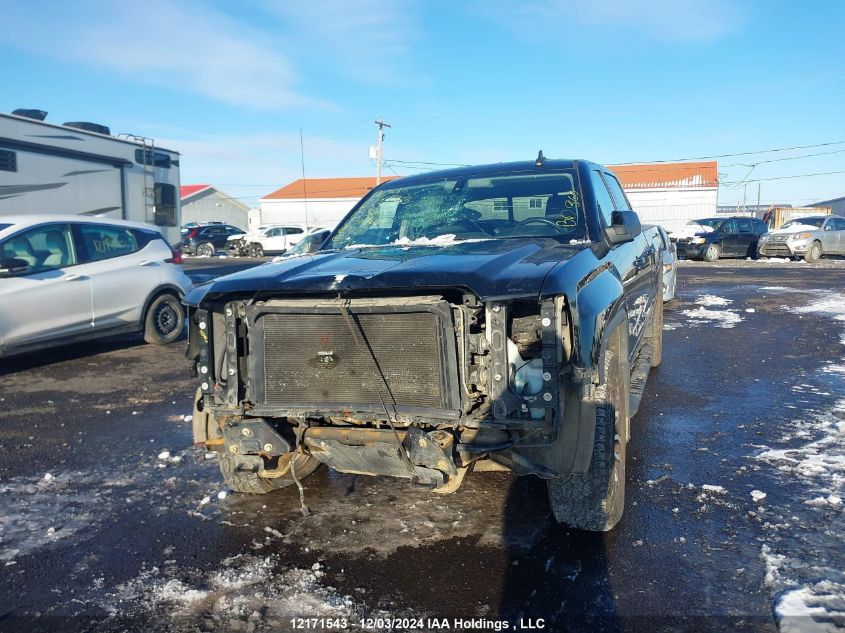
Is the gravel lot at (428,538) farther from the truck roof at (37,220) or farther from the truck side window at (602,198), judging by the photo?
the truck roof at (37,220)

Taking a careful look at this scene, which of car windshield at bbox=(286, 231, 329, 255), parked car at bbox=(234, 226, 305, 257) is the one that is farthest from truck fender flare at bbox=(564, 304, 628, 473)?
parked car at bbox=(234, 226, 305, 257)

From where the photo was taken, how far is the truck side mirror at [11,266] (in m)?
6.96

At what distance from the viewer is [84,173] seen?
38.8ft

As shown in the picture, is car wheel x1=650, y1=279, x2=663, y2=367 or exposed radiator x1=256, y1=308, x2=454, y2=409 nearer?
exposed radiator x1=256, y1=308, x2=454, y2=409

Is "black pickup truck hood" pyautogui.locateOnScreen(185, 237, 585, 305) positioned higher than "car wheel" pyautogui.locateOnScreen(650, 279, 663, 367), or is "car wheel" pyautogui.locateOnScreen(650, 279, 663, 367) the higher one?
"black pickup truck hood" pyautogui.locateOnScreen(185, 237, 585, 305)

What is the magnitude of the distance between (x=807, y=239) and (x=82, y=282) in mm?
21411

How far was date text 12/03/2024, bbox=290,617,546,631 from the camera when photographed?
2.69 metres

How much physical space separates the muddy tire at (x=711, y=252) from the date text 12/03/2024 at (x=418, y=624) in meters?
22.5

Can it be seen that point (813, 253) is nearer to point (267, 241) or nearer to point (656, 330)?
point (656, 330)

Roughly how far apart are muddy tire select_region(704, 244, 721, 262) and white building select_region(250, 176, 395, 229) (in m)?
32.5

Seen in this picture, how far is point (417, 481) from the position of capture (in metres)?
3.11

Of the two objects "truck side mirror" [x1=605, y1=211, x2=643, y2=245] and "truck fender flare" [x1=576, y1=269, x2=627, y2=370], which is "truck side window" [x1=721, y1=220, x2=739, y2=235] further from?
"truck fender flare" [x1=576, y1=269, x2=627, y2=370]

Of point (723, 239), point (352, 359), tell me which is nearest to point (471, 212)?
point (352, 359)

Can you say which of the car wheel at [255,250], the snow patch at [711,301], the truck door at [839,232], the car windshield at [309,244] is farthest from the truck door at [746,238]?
the car windshield at [309,244]
